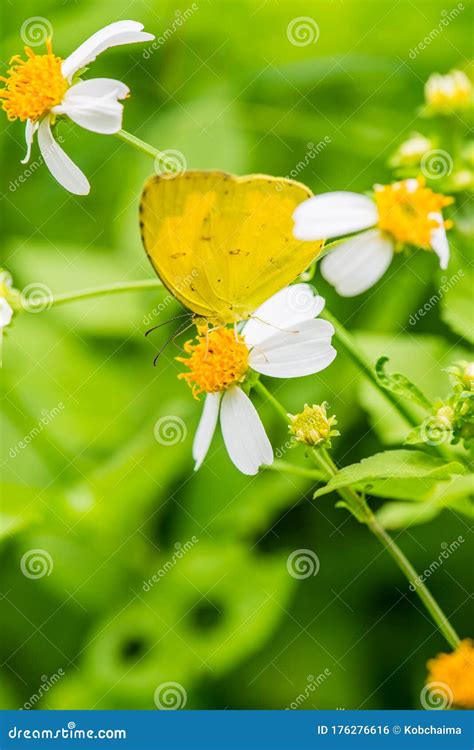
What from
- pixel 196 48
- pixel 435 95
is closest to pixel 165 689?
pixel 435 95

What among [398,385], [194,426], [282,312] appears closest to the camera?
[398,385]

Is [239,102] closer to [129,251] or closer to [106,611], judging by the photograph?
[129,251]

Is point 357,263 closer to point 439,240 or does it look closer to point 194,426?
point 439,240

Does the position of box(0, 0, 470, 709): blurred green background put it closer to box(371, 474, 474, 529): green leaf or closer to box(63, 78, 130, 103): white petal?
box(371, 474, 474, 529): green leaf

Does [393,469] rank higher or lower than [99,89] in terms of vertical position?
lower

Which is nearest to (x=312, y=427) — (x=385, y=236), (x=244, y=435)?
(x=244, y=435)

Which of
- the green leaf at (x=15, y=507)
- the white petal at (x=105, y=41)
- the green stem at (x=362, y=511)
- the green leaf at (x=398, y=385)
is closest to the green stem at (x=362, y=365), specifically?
the green leaf at (x=398, y=385)

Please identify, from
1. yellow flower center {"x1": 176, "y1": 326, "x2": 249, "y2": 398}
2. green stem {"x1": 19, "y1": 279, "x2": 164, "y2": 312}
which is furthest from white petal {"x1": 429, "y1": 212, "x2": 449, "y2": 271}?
green stem {"x1": 19, "y1": 279, "x2": 164, "y2": 312}
